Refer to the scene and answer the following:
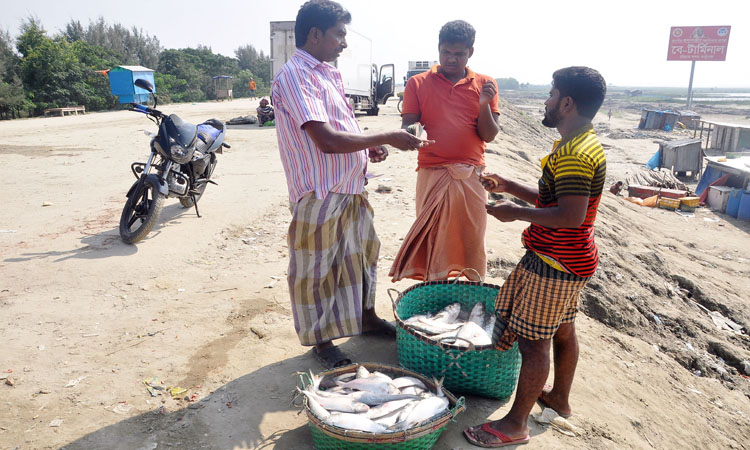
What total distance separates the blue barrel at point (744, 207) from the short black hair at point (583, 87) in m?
11.7

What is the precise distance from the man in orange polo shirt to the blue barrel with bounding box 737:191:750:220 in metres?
10.8

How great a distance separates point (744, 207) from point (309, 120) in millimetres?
12530

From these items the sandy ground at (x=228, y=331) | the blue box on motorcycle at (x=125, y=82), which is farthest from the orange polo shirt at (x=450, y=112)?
the blue box on motorcycle at (x=125, y=82)

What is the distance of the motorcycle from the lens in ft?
17.0

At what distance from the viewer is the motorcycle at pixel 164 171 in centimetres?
518

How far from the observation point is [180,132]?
18.2 ft

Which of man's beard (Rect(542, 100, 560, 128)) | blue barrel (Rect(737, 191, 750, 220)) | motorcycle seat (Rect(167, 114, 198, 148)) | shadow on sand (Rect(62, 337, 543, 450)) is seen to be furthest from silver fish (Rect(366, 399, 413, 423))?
blue barrel (Rect(737, 191, 750, 220))

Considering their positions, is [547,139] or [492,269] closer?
[492,269]

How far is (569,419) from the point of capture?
8.97ft

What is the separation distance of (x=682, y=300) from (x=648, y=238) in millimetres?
3132

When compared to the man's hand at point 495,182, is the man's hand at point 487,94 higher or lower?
higher

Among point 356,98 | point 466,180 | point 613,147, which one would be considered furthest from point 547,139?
point 466,180

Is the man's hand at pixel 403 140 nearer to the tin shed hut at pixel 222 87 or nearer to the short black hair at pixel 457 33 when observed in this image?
the short black hair at pixel 457 33

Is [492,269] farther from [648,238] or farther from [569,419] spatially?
[648,238]
